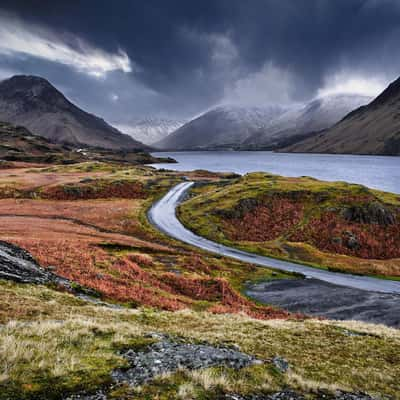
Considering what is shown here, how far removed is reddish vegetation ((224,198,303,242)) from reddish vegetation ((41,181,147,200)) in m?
47.9

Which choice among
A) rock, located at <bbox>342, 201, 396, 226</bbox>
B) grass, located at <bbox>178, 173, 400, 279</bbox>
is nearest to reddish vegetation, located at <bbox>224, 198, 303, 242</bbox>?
grass, located at <bbox>178, 173, 400, 279</bbox>

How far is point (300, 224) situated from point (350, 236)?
1224cm

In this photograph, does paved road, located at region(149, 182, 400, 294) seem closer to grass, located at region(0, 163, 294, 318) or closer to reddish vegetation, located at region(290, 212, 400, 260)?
grass, located at region(0, 163, 294, 318)

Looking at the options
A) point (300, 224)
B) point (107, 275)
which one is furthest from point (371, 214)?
point (107, 275)

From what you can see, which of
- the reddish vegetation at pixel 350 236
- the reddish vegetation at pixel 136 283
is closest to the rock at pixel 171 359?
the reddish vegetation at pixel 136 283

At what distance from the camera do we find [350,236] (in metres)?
72.6

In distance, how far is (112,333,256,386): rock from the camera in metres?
9.05

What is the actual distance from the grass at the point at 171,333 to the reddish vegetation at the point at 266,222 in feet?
178

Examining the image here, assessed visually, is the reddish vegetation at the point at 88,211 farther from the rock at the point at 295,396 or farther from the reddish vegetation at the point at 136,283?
the rock at the point at 295,396

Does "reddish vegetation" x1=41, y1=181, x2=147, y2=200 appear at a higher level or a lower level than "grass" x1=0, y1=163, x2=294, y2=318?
higher

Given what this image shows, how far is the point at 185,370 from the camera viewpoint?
9758mm

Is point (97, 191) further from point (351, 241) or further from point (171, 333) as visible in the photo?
point (171, 333)

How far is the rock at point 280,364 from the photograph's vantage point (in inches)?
460

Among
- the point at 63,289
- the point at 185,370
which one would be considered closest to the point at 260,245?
the point at 63,289
